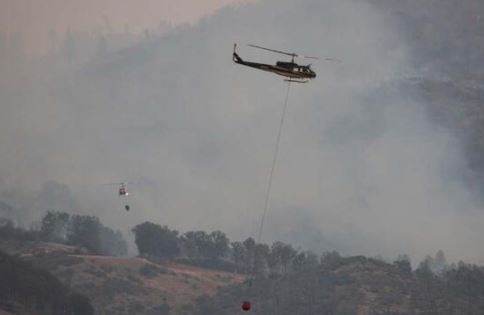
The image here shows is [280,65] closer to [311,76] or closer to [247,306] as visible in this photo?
[311,76]

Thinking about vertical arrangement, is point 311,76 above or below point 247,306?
above

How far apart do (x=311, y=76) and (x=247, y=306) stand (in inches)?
1107

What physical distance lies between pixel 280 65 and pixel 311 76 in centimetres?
425

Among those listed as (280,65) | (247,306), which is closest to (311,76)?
(280,65)

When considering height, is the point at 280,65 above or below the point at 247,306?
above

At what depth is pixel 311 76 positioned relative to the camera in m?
158

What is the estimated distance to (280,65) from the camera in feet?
523

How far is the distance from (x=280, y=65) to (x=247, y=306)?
1135 inches

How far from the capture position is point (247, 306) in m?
158
